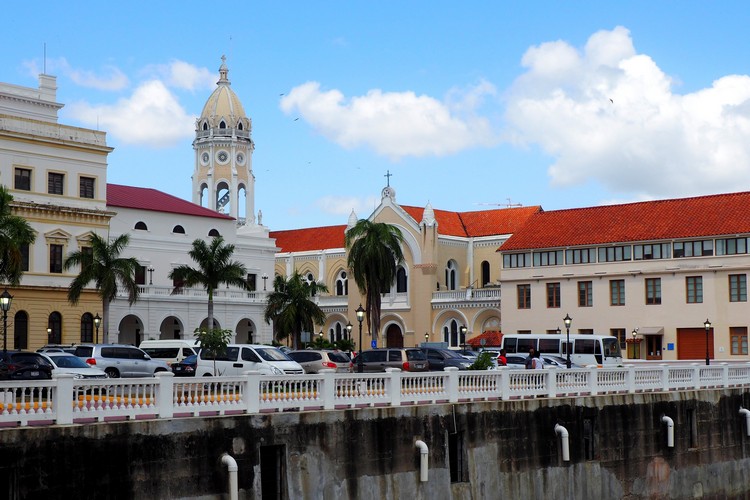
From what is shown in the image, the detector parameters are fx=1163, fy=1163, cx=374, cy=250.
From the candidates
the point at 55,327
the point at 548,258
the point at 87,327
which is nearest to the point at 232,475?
the point at 55,327

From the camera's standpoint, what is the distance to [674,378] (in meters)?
35.7

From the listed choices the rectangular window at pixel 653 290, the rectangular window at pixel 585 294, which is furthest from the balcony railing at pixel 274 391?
the rectangular window at pixel 585 294

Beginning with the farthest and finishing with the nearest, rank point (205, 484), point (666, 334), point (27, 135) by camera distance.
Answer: point (666, 334) < point (27, 135) < point (205, 484)

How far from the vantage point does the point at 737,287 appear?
70.1 meters

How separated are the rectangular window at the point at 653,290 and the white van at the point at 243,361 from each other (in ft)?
128

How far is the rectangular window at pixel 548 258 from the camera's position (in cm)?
7756

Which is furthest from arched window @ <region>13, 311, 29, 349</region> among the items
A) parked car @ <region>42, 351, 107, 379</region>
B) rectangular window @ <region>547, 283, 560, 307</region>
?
rectangular window @ <region>547, 283, 560, 307</region>

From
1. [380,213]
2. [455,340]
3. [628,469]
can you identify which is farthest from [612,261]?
[628,469]

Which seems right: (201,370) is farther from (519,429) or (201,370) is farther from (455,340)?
(455,340)

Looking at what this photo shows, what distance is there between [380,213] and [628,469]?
2564 inches

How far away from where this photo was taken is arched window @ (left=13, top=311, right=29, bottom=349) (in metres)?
60.7

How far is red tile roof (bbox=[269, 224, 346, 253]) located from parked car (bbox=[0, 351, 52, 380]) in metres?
67.6

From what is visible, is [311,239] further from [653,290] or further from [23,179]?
[23,179]

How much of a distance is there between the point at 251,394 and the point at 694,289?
5388 centimetres
